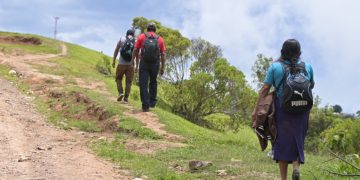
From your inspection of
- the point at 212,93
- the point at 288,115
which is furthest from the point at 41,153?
the point at 212,93

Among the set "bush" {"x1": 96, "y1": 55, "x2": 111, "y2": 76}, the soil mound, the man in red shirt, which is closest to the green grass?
the soil mound

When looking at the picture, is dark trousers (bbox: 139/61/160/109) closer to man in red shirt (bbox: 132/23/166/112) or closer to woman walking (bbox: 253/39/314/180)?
man in red shirt (bbox: 132/23/166/112)

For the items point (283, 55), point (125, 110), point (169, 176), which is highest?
point (283, 55)

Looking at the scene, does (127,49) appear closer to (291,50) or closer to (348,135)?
(348,135)

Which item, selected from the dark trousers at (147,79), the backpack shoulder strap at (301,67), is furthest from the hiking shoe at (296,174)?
the dark trousers at (147,79)

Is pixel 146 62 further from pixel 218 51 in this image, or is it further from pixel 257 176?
pixel 218 51

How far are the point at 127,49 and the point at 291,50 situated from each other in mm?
6879

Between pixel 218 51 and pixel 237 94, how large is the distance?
2246mm

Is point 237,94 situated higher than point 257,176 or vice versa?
point 237,94

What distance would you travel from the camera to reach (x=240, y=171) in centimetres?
675

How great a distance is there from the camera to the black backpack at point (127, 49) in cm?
1152

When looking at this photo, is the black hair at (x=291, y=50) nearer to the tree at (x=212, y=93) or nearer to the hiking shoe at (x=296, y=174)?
the hiking shoe at (x=296, y=174)

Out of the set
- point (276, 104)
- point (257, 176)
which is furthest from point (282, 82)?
point (257, 176)

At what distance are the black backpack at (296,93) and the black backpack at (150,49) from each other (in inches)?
221
